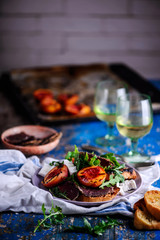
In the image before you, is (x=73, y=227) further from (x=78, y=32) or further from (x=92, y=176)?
(x=78, y=32)

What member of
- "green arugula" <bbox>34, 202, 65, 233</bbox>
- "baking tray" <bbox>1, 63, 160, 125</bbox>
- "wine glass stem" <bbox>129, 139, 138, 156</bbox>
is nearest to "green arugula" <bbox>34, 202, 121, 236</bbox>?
"green arugula" <bbox>34, 202, 65, 233</bbox>

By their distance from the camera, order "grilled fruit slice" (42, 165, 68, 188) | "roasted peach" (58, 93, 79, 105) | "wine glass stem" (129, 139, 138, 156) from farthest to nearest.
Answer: "roasted peach" (58, 93, 79, 105)
"wine glass stem" (129, 139, 138, 156)
"grilled fruit slice" (42, 165, 68, 188)

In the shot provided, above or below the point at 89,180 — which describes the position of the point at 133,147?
below

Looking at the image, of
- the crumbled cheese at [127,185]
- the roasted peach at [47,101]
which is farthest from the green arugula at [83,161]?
the roasted peach at [47,101]

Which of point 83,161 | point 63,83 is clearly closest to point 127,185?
point 83,161

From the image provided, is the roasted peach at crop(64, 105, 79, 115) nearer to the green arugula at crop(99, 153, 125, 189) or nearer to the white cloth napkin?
the white cloth napkin

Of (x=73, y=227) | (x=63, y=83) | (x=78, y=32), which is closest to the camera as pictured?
(x=73, y=227)

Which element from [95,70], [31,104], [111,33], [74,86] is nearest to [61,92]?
[74,86]
